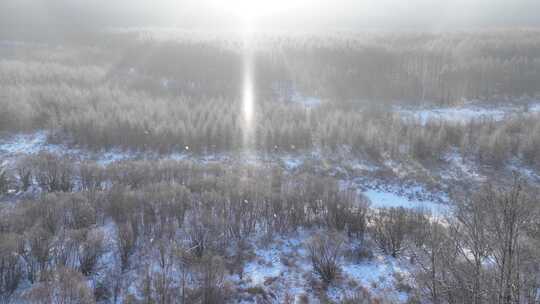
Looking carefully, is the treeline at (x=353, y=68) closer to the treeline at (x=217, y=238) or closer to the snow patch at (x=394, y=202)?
the snow patch at (x=394, y=202)

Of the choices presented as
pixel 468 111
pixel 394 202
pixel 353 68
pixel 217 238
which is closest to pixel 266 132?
pixel 394 202

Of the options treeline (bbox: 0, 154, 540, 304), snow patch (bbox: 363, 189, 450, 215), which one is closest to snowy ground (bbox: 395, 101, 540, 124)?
snow patch (bbox: 363, 189, 450, 215)

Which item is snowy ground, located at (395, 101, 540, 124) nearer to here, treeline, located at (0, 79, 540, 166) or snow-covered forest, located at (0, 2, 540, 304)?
snow-covered forest, located at (0, 2, 540, 304)

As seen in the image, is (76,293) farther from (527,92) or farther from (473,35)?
(473,35)

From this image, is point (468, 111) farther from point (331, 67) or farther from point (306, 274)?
point (306, 274)

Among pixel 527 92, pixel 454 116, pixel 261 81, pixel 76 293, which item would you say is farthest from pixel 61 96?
pixel 527 92

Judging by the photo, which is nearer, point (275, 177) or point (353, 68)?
point (275, 177)

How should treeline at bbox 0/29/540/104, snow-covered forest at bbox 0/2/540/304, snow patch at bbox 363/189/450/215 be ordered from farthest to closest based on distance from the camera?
treeline at bbox 0/29/540/104 < snow patch at bbox 363/189/450/215 < snow-covered forest at bbox 0/2/540/304

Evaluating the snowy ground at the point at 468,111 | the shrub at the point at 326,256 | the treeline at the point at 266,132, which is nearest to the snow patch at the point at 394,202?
the treeline at the point at 266,132
